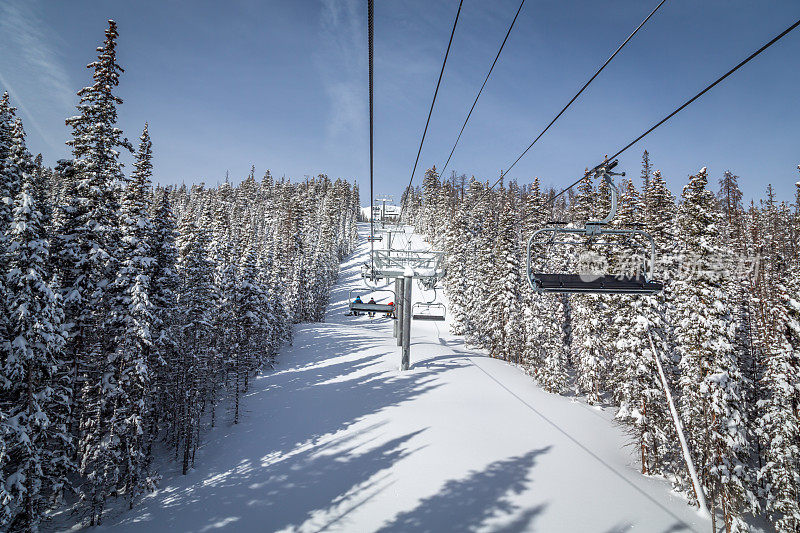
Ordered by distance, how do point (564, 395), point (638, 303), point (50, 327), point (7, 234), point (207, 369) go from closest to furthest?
1. point (7, 234)
2. point (50, 327)
3. point (638, 303)
4. point (207, 369)
5. point (564, 395)

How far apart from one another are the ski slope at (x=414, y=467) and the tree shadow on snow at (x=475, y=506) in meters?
0.06

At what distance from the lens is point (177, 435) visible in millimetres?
23516

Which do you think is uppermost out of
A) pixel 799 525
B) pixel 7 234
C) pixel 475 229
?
pixel 475 229

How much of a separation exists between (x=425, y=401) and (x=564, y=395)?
12.3 m

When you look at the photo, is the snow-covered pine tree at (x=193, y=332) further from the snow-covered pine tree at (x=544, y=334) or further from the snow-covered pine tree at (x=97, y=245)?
the snow-covered pine tree at (x=544, y=334)

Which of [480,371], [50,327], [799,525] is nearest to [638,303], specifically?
[799,525]

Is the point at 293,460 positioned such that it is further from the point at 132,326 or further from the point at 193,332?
the point at 132,326

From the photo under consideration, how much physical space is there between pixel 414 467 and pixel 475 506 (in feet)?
12.4

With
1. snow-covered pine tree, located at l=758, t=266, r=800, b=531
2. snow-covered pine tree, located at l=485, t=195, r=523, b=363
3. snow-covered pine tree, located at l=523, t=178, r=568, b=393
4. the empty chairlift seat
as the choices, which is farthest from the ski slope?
the empty chairlift seat

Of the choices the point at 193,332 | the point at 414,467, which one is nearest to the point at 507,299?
the point at 414,467

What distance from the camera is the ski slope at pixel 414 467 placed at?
629 inches

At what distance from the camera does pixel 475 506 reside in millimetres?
16422

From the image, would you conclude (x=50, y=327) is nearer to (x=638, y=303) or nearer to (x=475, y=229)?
(x=638, y=303)

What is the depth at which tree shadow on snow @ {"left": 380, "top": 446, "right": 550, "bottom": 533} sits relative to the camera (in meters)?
15.3
